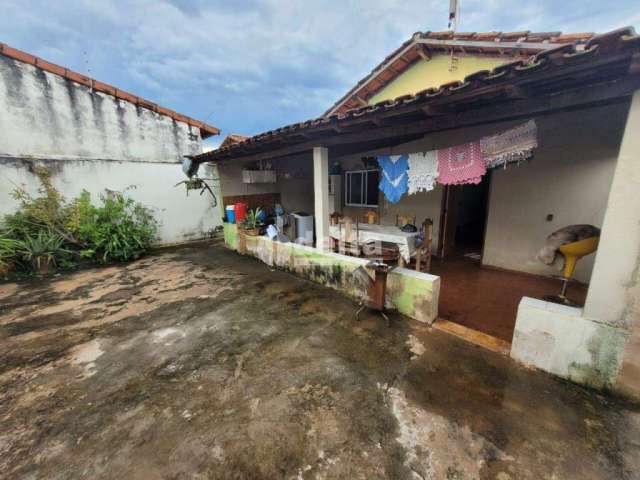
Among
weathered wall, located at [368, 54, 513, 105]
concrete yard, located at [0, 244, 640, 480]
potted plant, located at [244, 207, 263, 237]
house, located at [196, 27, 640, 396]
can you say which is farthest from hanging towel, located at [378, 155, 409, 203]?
weathered wall, located at [368, 54, 513, 105]

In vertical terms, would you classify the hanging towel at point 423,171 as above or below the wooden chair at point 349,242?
above

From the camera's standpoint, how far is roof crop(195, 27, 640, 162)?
1.81m

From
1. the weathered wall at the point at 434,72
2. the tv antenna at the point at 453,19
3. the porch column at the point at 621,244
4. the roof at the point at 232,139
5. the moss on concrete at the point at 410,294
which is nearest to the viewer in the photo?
the porch column at the point at 621,244

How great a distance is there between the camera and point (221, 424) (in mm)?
2180

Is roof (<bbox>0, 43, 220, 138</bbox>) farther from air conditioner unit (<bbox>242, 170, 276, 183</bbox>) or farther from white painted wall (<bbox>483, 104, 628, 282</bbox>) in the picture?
white painted wall (<bbox>483, 104, 628, 282</bbox>)

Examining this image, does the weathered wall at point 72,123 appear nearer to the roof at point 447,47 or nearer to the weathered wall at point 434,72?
the roof at point 447,47

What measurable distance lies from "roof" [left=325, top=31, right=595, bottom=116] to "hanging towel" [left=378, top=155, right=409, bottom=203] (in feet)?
10.7

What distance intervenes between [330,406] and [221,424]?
99 cm

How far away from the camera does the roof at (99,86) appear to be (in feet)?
21.0

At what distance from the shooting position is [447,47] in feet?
20.0

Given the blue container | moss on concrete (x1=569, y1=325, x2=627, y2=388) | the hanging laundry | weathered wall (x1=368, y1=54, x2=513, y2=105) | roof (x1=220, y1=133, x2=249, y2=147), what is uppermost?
weathered wall (x1=368, y1=54, x2=513, y2=105)

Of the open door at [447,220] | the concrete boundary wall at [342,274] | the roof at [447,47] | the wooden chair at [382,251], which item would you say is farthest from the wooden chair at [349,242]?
the roof at [447,47]

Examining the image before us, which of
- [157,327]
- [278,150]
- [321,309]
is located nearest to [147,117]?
[278,150]

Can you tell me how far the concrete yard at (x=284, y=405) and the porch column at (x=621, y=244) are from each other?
0.86 m
